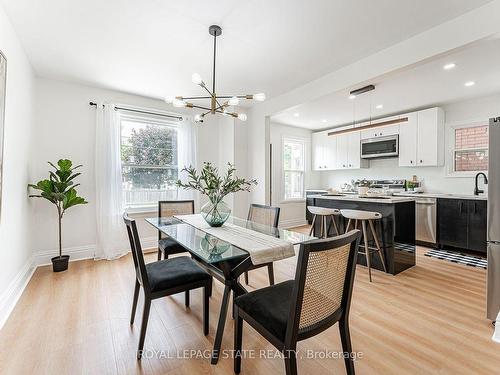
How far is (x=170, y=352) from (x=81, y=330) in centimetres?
82

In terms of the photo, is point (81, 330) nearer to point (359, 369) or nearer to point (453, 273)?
point (359, 369)

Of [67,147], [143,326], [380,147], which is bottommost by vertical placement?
[143,326]

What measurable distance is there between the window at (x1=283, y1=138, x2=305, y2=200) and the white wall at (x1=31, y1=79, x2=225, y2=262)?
12.6 ft

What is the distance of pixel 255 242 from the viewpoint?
1.86 m

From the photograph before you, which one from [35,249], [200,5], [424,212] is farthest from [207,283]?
[424,212]

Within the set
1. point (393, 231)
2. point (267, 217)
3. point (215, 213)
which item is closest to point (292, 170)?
point (393, 231)

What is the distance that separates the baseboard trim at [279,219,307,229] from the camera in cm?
A: 606

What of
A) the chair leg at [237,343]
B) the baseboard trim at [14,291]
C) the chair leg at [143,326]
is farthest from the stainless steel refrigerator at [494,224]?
the baseboard trim at [14,291]

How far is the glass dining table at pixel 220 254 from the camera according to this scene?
1.61 m

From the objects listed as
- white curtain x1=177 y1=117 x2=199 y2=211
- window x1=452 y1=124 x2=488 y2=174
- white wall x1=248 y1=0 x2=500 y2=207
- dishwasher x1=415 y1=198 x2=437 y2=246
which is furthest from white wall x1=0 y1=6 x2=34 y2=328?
window x1=452 y1=124 x2=488 y2=174

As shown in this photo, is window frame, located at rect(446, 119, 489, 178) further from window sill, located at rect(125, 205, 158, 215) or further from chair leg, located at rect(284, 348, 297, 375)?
window sill, located at rect(125, 205, 158, 215)

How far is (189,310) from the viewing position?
7.46ft

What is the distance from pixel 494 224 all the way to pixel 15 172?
447 cm

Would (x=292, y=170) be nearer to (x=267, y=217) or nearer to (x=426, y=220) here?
(x=426, y=220)
